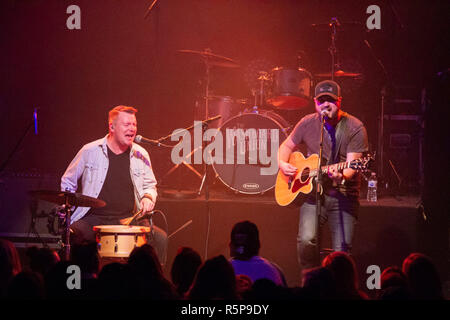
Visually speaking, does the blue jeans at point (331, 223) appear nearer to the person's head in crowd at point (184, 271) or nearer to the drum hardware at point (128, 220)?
the drum hardware at point (128, 220)

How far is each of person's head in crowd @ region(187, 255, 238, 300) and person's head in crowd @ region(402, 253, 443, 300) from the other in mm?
1264

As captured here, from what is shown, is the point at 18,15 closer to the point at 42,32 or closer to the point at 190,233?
the point at 42,32

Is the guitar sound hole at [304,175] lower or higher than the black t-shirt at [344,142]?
lower

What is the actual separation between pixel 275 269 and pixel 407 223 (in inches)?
126

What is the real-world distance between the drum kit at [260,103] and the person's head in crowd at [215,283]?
4472 millimetres

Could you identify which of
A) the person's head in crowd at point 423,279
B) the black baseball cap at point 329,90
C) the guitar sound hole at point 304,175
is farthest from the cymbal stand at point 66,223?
the person's head in crowd at point 423,279

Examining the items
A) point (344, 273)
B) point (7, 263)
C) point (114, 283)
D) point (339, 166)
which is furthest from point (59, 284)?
point (339, 166)

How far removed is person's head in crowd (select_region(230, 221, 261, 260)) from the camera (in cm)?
413

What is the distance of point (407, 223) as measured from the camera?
6.64 m

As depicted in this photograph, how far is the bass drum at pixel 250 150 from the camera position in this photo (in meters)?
7.73

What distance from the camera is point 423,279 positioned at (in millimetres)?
3635

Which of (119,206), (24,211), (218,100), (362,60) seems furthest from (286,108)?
(24,211)

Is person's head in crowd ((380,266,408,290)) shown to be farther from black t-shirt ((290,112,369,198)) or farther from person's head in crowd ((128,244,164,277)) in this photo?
black t-shirt ((290,112,369,198))

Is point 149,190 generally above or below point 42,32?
below
